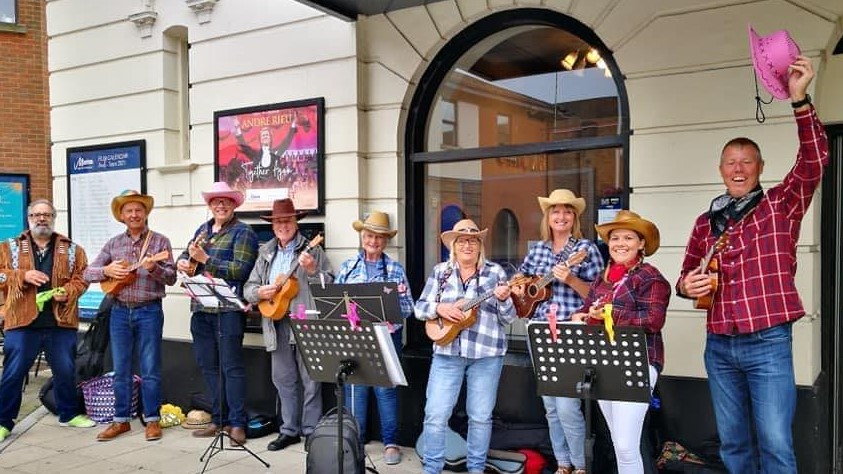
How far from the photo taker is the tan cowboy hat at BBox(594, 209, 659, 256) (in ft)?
14.1

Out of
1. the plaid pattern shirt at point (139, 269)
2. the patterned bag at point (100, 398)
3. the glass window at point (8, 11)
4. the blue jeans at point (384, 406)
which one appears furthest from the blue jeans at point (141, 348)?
the glass window at point (8, 11)

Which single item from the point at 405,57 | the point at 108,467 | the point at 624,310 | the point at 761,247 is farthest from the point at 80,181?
the point at 761,247

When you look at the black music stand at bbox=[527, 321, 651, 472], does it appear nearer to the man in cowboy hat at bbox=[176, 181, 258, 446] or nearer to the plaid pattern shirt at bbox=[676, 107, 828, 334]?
the plaid pattern shirt at bbox=[676, 107, 828, 334]

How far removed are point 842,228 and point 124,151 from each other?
22.9 feet

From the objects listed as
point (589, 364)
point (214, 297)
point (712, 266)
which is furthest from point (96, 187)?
point (712, 266)

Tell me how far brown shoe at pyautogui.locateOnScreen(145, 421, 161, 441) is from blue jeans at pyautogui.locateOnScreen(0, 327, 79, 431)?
107 centimetres

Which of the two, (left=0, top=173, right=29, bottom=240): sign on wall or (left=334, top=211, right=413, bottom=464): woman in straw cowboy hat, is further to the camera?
(left=0, top=173, right=29, bottom=240): sign on wall

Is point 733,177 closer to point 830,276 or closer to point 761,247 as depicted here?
point 761,247

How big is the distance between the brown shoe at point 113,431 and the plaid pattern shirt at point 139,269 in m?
1.17

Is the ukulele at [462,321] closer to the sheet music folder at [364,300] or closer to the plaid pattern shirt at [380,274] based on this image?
the sheet music folder at [364,300]

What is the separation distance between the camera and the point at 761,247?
3850 millimetres

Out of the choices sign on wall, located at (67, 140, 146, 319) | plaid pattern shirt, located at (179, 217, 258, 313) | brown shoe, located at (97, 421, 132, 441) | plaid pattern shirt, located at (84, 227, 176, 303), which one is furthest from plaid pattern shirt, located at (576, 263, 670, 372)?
sign on wall, located at (67, 140, 146, 319)

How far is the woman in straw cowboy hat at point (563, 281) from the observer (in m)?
4.80

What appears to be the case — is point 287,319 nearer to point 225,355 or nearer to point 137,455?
point 225,355
